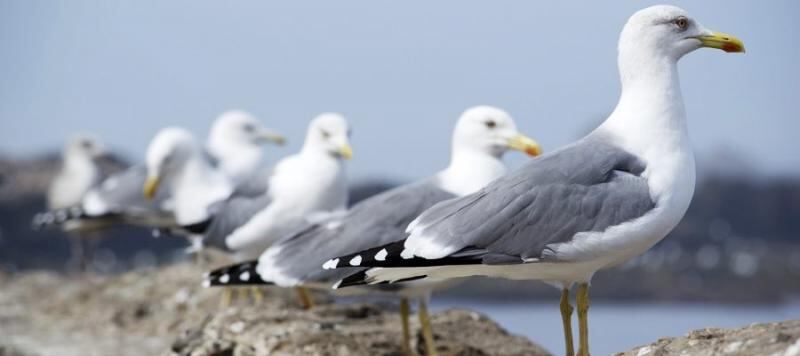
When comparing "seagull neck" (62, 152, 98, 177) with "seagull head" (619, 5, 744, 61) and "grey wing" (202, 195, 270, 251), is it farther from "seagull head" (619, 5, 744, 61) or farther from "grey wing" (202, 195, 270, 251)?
"seagull head" (619, 5, 744, 61)

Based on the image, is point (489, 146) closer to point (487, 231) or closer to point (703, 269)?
point (487, 231)

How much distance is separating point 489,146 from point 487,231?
182cm

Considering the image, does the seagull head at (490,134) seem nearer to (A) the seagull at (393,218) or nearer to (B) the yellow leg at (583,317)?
(A) the seagull at (393,218)

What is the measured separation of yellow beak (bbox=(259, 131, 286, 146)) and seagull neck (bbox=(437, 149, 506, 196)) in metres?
4.23

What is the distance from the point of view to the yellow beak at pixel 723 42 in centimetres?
442

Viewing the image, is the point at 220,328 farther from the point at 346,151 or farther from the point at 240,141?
the point at 240,141

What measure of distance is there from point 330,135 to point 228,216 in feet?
3.11

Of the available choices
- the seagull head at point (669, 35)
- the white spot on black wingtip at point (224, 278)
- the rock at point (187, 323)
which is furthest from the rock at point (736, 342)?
the white spot on black wingtip at point (224, 278)

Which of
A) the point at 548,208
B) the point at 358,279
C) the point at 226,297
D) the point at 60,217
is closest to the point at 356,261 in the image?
the point at 358,279

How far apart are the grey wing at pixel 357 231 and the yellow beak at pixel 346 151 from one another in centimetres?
91

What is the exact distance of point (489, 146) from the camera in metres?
5.88

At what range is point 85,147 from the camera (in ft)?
46.5

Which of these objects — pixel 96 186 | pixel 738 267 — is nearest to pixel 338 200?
pixel 96 186

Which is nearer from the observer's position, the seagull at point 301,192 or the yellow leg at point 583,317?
the yellow leg at point 583,317
